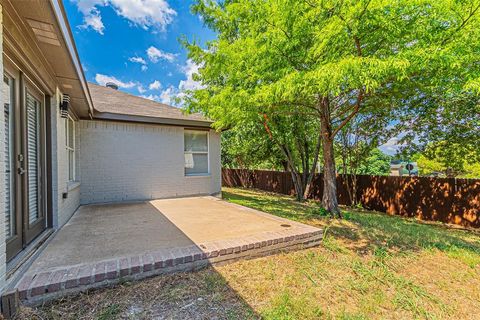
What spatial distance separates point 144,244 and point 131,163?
4.39m

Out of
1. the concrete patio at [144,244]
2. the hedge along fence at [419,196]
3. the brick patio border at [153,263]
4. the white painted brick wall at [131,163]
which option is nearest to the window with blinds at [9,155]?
the concrete patio at [144,244]

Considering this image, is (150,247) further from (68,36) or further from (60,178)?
(68,36)

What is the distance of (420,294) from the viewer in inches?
110

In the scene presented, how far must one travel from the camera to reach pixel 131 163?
7.28 m

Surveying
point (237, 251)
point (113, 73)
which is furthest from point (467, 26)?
point (113, 73)

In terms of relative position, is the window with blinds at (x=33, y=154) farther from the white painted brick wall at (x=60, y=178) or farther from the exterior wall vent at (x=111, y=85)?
the exterior wall vent at (x=111, y=85)

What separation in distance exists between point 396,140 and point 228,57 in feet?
24.9

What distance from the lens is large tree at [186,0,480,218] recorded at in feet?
11.7

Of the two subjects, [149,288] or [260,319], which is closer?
[260,319]

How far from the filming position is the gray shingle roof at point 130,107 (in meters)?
7.09

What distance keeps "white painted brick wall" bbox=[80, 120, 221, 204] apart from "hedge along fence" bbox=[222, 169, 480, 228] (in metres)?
6.70

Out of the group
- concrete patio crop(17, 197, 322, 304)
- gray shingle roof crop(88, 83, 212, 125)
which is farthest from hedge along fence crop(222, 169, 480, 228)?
gray shingle roof crop(88, 83, 212, 125)

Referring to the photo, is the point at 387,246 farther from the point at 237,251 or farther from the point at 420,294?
the point at 237,251

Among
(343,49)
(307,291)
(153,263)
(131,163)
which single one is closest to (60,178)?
(153,263)
